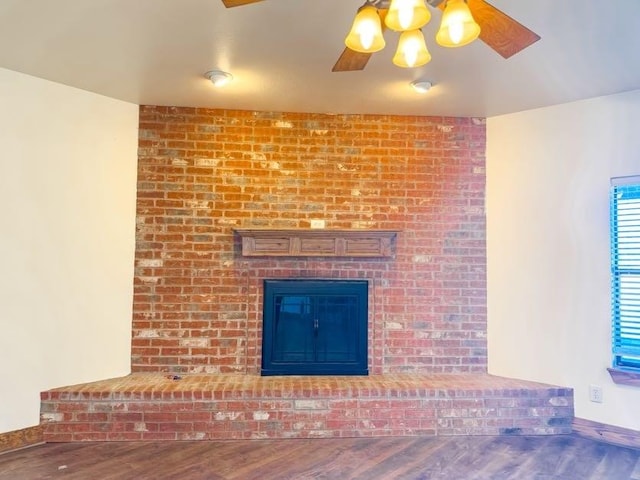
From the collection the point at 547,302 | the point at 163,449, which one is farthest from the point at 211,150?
the point at 547,302

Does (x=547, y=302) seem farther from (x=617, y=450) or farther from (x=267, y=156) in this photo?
(x=267, y=156)

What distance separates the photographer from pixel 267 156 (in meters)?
3.46

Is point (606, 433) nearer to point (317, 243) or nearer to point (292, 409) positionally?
point (292, 409)

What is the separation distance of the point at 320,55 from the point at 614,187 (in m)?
2.24

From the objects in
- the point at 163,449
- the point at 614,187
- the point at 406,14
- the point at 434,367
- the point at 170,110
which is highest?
the point at 170,110

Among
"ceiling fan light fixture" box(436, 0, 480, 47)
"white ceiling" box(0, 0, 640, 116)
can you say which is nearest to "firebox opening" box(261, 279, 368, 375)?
"white ceiling" box(0, 0, 640, 116)

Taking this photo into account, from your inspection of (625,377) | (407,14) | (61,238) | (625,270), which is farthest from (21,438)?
(625,270)

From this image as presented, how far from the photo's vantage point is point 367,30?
1.47 m

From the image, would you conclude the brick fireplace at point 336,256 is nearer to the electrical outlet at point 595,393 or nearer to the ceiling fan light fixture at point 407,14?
the electrical outlet at point 595,393

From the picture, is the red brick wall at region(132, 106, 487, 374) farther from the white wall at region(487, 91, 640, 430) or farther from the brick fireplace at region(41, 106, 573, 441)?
the white wall at region(487, 91, 640, 430)

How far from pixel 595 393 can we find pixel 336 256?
6.80 feet

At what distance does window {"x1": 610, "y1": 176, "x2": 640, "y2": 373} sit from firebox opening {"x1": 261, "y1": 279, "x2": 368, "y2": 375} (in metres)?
1.76

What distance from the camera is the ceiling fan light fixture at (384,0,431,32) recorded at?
1361 millimetres

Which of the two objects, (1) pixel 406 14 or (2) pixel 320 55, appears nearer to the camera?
(1) pixel 406 14
